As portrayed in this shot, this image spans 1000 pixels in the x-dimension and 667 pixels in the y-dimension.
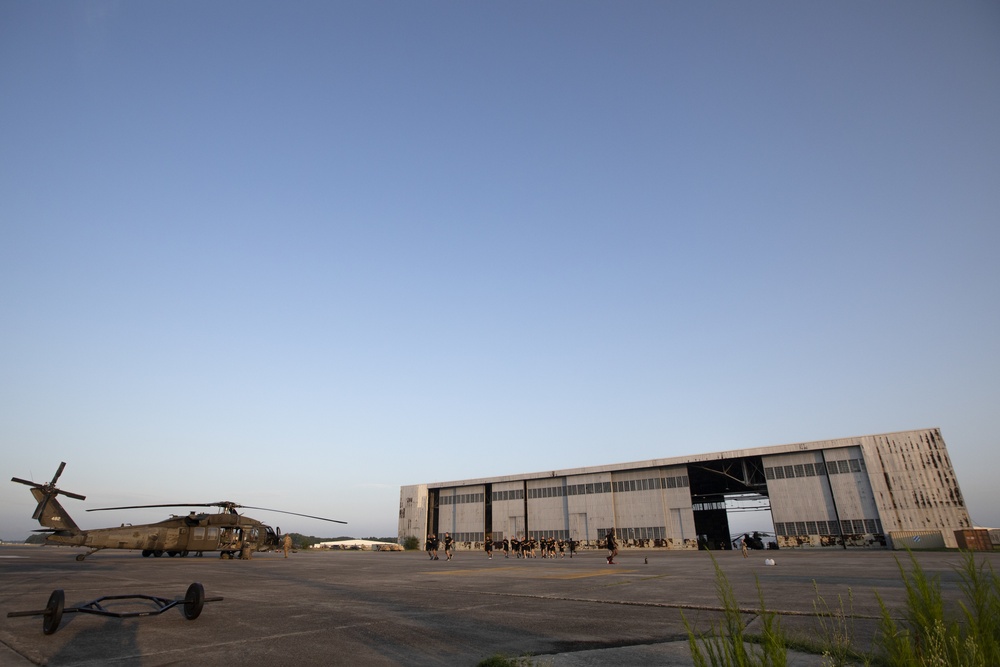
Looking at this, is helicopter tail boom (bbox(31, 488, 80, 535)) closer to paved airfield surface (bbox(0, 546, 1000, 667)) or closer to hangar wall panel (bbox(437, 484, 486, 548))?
paved airfield surface (bbox(0, 546, 1000, 667))

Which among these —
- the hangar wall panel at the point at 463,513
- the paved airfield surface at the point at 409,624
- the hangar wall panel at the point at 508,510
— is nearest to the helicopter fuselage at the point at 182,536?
the paved airfield surface at the point at 409,624

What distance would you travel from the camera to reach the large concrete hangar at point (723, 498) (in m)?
37.5

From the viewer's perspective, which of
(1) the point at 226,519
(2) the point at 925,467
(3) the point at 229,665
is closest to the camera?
(3) the point at 229,665

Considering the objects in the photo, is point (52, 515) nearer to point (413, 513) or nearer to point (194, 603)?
point (194, 603)

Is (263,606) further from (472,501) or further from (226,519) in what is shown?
(472,501)

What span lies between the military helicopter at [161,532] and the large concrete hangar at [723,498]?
29.5 metres

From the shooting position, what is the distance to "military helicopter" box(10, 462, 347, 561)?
87.0ft

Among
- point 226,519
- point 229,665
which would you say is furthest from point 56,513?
point 229,665

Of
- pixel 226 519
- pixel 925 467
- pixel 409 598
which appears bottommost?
pixel 409 598

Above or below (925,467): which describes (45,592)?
below

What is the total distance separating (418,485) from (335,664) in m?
63.5

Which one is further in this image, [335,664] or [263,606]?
[263,606]

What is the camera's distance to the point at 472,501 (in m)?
61.8

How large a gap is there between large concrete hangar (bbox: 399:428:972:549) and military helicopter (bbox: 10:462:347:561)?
29.5 m
